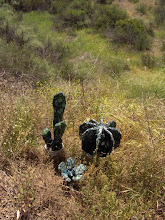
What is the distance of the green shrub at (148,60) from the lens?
5770 millimetres

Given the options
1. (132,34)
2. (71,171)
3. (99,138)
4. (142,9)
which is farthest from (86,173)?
(142,9)

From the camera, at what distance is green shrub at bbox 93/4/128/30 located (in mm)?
7648

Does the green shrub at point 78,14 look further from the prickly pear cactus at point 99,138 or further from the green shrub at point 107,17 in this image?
the prickly pear cactus at point 99,138

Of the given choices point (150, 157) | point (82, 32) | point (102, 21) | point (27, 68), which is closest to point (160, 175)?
point (150, 157)

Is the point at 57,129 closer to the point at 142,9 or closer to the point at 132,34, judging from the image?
the point at 132,34

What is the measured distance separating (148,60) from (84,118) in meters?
3.55

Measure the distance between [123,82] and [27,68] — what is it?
2.31m

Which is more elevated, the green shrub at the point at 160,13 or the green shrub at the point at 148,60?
the green shrub at the point at 160,13

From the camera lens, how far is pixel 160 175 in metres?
2.28

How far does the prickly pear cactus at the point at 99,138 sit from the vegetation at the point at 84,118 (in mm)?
130

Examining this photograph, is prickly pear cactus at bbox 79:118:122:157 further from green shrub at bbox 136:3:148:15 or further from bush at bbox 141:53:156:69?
green shrub at bbox 136:3:148:15

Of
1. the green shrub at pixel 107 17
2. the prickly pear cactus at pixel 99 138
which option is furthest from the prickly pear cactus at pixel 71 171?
the green shrub at pixel 107 17

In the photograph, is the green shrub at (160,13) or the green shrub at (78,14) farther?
the green shrub at (160,13)

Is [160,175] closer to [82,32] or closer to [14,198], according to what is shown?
[14,198]
